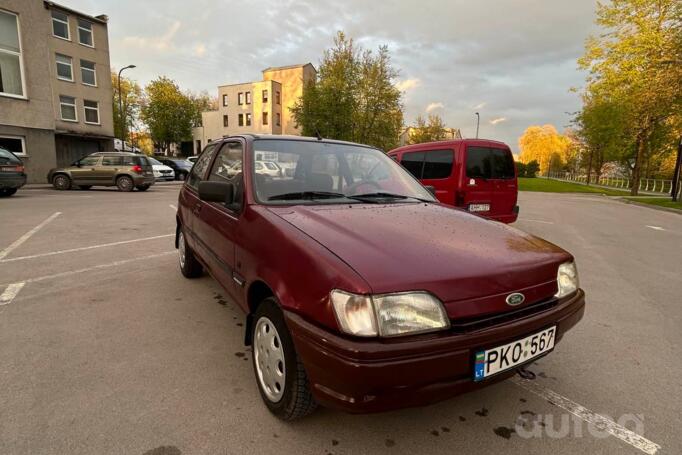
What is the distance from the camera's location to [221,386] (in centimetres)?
246

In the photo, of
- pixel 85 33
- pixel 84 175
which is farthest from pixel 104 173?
pixel 85 33

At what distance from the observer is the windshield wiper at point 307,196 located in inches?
104

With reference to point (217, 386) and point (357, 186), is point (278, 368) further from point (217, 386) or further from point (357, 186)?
point (357, 186)

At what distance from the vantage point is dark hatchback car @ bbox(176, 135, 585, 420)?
1627 millimetres

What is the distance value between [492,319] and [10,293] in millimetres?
4735

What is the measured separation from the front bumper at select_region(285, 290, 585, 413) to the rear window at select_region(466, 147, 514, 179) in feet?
17.5

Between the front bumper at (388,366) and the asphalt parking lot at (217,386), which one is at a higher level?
the front bumper at (388,366)

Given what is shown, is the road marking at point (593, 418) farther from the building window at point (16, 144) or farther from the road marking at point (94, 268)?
the building window at point (16, 144)

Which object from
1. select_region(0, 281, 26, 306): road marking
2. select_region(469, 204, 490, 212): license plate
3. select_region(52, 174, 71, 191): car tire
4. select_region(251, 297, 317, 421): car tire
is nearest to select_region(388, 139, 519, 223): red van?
select_region(469, 204, 490, 212): license plate

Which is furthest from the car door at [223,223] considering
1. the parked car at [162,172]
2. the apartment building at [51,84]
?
the parked car at [162,172]

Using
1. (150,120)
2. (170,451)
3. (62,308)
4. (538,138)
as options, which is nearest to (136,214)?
(62,308)

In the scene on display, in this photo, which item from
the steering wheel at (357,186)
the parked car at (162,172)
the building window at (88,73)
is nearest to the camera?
the steering wheel at (357,186)

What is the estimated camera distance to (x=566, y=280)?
2.27 meters

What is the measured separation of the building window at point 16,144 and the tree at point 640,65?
97.8ft
